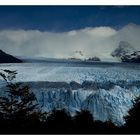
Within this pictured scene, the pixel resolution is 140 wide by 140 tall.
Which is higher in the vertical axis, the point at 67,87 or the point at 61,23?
the point at 61,23

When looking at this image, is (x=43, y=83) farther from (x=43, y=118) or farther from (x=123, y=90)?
(x=123, y=90)

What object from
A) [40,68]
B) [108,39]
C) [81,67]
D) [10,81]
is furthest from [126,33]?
[10,81]

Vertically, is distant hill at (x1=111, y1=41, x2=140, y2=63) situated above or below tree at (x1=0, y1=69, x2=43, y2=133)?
above

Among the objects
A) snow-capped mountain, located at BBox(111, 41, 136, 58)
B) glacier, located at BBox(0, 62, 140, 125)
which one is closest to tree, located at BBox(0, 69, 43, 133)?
glacier, located at BBox(0, 62, 140, 125)

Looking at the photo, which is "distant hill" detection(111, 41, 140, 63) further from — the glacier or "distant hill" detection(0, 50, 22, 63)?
"distant hill" detection(0, 50, 22, 63)

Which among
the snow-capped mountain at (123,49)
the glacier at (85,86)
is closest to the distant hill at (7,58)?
the glacier at (85,86)

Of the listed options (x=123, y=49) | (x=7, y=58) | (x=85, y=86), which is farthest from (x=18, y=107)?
(x=123, y=49)

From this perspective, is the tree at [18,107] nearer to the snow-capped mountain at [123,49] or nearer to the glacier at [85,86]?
the glacier at [85,86]

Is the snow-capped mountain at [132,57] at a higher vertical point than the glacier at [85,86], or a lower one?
higher
